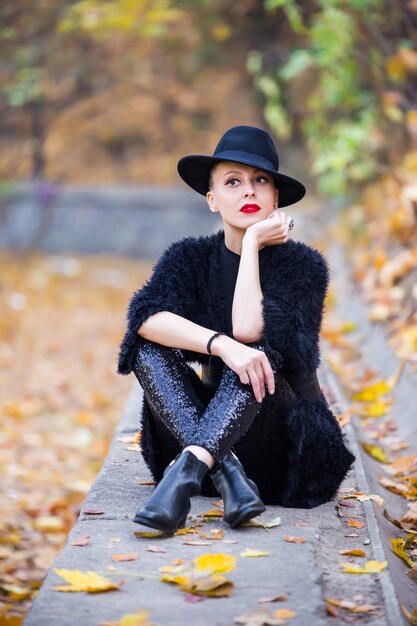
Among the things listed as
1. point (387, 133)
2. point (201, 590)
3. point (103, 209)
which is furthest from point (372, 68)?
point (103, 209)

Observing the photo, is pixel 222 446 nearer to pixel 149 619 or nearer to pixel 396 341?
pixel 149 619

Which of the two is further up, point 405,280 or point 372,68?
point 372,68

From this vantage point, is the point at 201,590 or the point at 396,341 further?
the point at 396,341

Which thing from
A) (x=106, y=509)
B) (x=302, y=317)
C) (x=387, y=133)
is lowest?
(x=106, y=509)

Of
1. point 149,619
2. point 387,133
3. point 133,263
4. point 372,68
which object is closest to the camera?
point 149,619

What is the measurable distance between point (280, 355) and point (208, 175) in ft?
2.27

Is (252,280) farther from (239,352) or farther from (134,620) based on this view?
(134,620)

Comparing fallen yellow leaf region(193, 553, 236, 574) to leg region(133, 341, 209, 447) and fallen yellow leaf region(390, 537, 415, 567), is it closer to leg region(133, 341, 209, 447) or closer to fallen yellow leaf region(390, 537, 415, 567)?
leg region(133, 341, 209, 447)

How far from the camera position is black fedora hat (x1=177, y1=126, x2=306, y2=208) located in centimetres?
279

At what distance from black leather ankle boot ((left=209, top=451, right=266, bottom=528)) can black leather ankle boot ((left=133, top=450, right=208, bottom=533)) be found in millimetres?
64

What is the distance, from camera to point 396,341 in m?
5.10

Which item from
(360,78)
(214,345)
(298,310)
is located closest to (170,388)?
(214,345)

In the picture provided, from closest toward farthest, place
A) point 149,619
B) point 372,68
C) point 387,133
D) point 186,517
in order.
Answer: point 149,619
point 186,517
point 372,68
point 387,133

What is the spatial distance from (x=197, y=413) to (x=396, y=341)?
2689 millimetres
